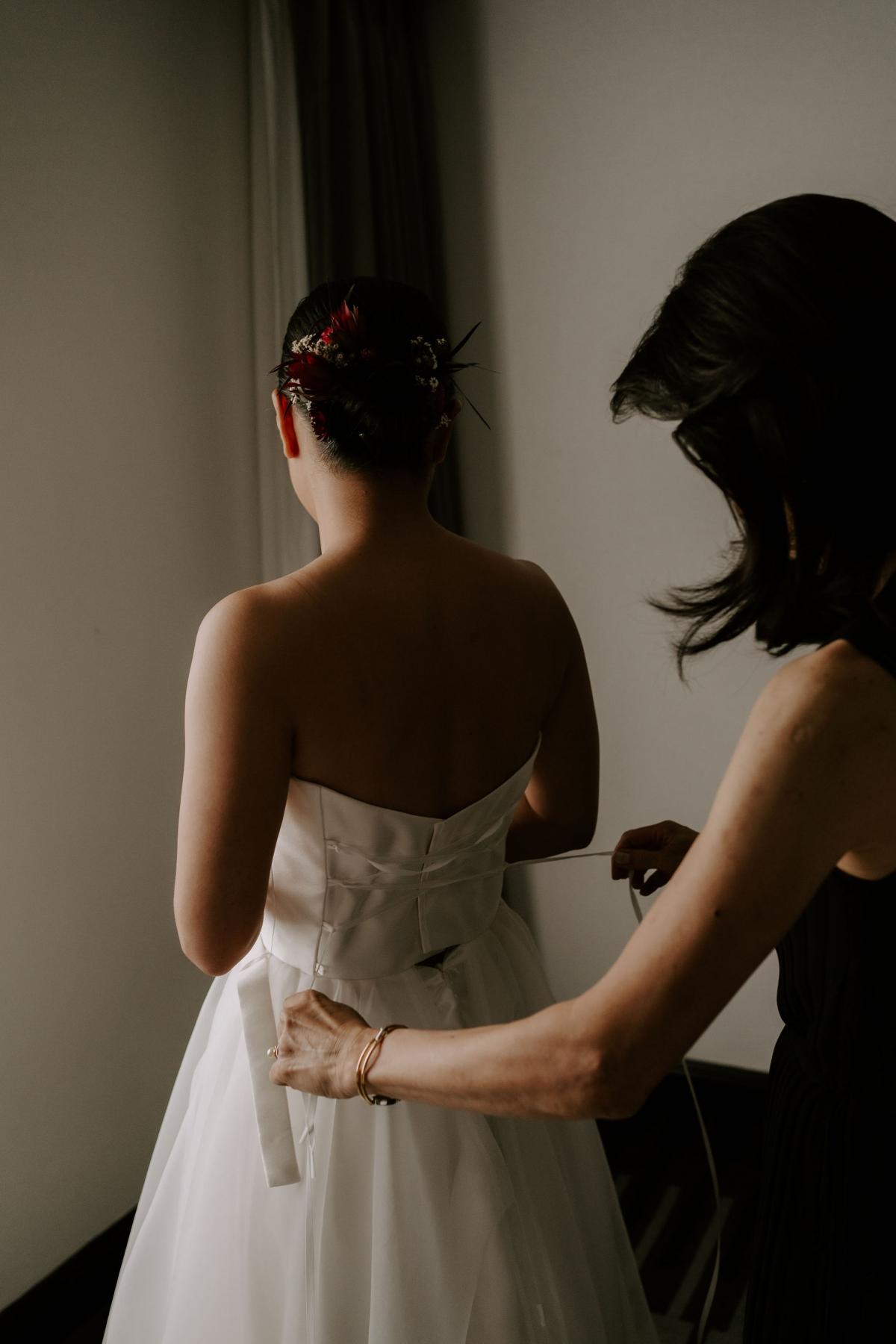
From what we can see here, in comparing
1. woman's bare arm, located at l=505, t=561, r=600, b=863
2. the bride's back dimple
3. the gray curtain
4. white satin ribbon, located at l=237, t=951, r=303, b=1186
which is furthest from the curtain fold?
white satin ribbon, located at l=237, t=951, r=303, b=1186

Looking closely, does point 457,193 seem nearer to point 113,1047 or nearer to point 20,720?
point 20,720

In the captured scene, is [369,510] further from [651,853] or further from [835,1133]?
[835,1133]

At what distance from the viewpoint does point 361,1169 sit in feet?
3.85

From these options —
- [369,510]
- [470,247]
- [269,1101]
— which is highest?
[470,247]

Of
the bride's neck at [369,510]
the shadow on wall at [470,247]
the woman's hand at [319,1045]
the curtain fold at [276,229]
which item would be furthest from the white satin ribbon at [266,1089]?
the shadow on wall at [470,247]

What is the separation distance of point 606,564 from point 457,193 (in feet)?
3.65

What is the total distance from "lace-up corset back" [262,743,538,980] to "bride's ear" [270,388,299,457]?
0.41m

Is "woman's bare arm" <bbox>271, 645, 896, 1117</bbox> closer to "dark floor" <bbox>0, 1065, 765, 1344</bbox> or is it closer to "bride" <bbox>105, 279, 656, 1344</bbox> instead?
"bride" <bbox>105, 279, 656, 1344</bbox>

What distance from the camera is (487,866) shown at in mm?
1335

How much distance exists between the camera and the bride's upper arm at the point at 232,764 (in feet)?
3.36

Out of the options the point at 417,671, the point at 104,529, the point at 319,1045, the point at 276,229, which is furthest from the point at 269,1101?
the point at 276,229

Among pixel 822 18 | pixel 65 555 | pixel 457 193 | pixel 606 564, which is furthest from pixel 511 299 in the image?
pixel 65 555

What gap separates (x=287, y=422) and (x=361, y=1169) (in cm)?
89

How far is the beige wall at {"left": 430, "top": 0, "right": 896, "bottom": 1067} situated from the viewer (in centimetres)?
238
